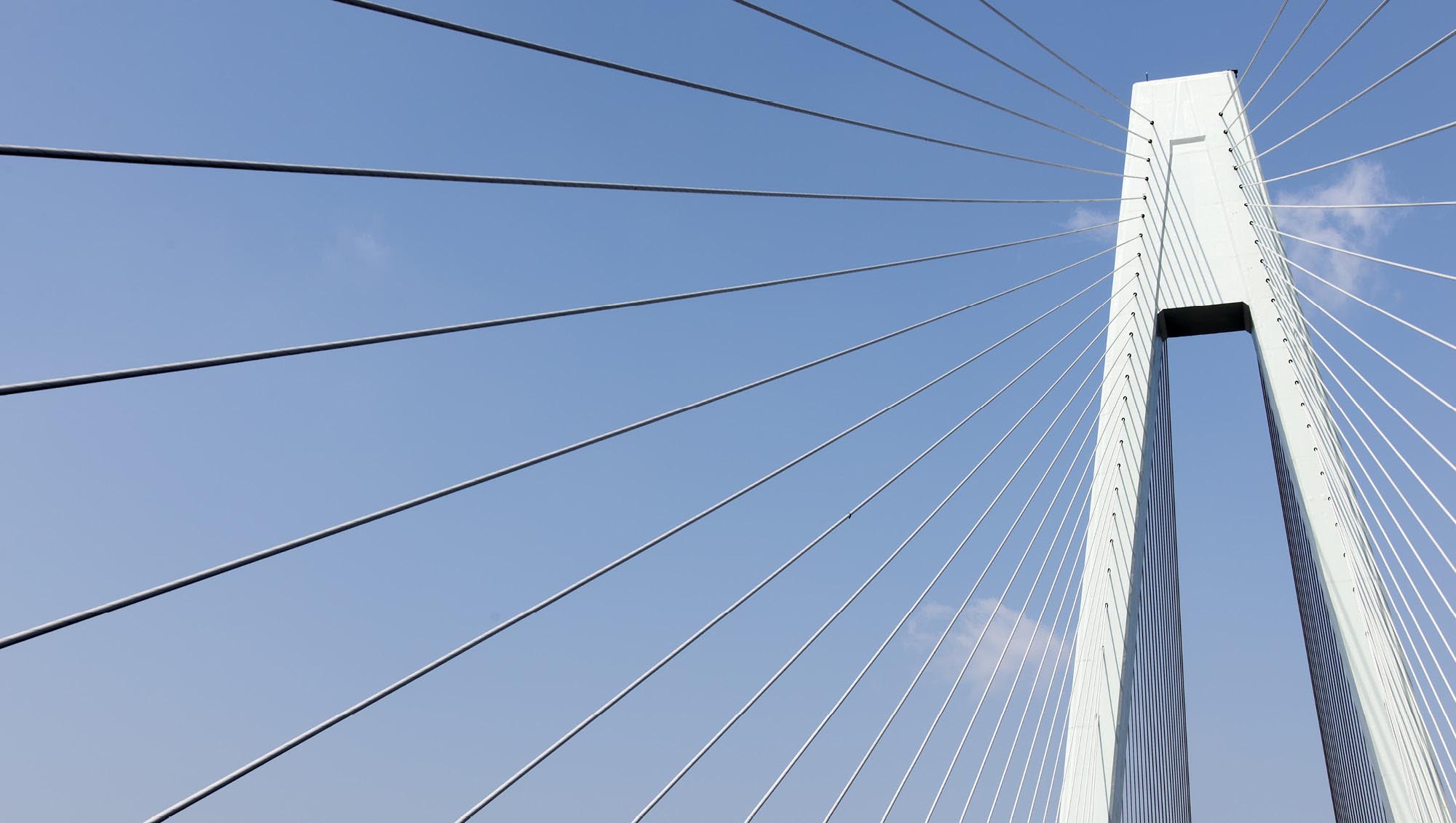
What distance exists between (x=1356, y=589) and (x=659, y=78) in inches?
218

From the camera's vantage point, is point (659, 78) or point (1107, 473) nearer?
point (659, 78)

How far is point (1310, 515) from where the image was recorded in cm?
808

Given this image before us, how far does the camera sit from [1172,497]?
9.24 metres

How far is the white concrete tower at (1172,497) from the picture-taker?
7555mm

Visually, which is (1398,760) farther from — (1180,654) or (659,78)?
(659,78)

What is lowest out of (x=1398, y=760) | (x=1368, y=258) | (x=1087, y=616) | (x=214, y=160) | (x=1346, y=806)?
(x=1346, y=806)

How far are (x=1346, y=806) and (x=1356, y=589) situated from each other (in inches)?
91.1

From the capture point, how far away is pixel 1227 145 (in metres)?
9.00

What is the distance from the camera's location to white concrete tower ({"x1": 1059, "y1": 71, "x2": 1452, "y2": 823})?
24.8 ft

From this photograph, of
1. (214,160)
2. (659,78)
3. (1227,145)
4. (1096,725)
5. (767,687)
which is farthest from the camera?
(1227,145)

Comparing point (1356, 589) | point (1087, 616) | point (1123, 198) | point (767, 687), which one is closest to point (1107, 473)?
point (1087, 616)

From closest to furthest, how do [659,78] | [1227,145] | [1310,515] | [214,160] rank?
[214,160] → [659,78] → [1310,515] → [1227,145]

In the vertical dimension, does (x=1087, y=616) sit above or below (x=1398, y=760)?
above

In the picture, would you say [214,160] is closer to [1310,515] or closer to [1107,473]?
[1107,473]
